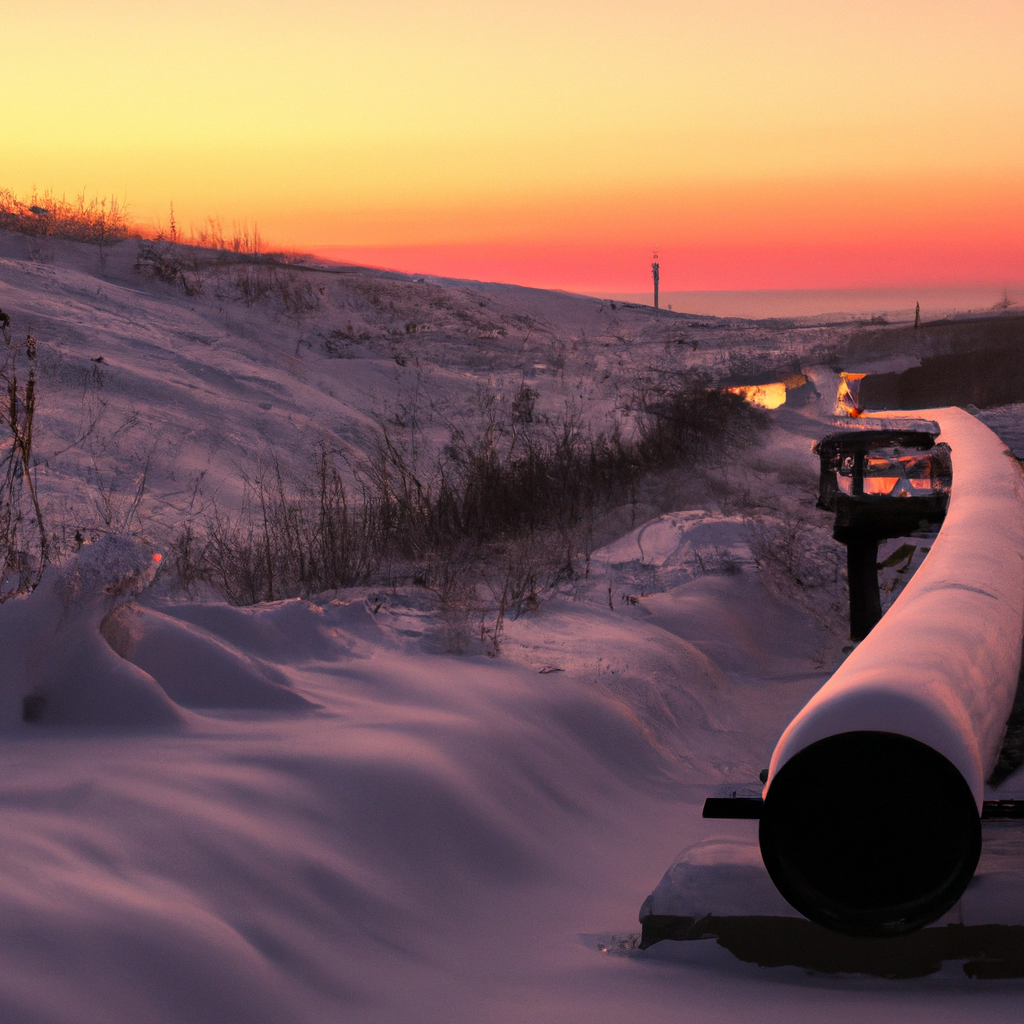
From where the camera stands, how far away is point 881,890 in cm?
120

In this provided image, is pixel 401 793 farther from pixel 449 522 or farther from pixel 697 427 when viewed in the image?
pixel 697 427

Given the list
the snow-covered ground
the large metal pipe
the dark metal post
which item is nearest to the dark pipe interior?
the large metal pipe

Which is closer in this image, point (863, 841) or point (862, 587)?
point (863, 841)

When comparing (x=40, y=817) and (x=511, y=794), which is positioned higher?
(x=40, y=817)

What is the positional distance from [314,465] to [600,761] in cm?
625

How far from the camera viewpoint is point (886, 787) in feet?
3.86

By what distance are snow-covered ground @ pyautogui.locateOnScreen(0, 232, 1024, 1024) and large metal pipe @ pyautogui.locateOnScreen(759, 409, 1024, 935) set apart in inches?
10.1

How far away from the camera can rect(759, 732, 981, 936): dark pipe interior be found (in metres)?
1.15

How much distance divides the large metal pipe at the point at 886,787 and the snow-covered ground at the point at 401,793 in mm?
255

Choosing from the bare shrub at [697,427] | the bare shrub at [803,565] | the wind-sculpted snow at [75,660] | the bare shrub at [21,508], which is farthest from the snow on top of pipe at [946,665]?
the bare shrub at [697,427]

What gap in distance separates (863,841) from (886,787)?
7cm

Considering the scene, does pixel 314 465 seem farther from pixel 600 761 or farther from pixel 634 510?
pixel 600 761

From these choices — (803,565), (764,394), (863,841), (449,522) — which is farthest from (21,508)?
(764,394)

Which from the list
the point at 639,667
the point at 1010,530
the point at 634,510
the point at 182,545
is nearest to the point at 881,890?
the point at 1010,530
